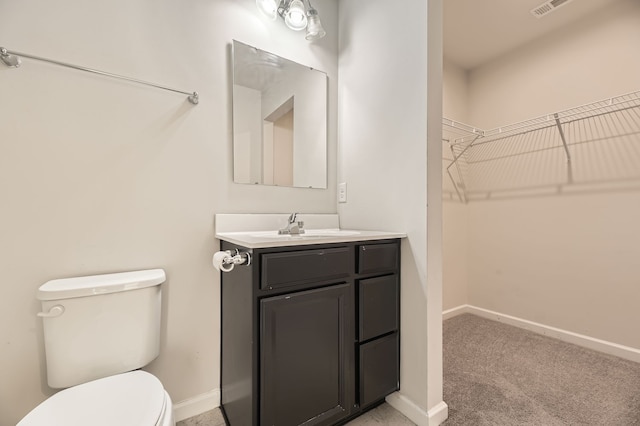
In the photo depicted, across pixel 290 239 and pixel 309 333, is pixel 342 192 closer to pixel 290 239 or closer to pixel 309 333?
pixel 290 239

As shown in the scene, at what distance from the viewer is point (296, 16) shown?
160 cm

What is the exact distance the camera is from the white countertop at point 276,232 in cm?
105

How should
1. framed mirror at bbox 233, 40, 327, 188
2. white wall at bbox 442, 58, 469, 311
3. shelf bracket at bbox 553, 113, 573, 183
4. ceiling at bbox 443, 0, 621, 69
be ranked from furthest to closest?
white wall at bbox 442, 58, 469, 311
shelf bracket at bbox 553, 113, 573, 183
ceiling at bbox 443, 0, 621, 69
framed mirror at bbox 233, 40, 327, 188

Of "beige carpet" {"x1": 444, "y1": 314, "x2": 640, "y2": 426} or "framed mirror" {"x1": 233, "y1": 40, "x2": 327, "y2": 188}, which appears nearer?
"beige carpet" {"x1": 444, "y1": 314, "x2": 640, "y2": 426}

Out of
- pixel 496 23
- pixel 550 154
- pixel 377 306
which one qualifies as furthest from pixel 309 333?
pixel 496 23

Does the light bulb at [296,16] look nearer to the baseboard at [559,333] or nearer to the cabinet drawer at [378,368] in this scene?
the cabinet drawer at [378,368]

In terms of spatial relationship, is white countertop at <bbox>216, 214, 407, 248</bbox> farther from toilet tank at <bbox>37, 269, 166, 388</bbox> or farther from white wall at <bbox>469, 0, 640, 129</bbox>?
white wall at <bbox>469, 0, 640, 129</bbox>

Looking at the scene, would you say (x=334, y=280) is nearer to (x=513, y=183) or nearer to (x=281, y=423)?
(x=281, y=423)

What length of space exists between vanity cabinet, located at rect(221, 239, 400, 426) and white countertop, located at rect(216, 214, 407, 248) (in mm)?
34

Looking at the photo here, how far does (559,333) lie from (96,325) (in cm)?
308

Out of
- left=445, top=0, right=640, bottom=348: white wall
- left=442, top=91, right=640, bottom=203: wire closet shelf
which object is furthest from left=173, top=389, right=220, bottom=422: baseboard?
left=445, top=0, right=640, bottom=348: white wall

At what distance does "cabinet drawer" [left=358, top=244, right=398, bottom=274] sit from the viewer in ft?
4.06

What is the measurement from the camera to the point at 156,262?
1.28 metres

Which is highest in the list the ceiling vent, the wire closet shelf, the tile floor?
the ceiling vent
